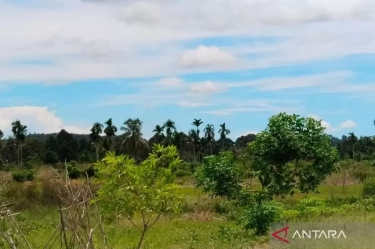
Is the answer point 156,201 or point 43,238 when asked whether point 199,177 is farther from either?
point 156,201

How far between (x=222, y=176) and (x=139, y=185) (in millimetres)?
11346

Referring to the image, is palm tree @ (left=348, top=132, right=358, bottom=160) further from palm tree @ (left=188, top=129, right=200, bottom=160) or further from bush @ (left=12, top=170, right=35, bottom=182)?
bush @ (left=12, top=170, right=35, bottom=182)

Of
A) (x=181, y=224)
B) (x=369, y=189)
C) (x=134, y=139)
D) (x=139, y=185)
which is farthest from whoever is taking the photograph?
(x=134, y=139)

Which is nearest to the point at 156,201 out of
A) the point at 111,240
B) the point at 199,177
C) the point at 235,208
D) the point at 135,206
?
the point at 135,206

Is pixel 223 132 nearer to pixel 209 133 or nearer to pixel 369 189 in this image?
pixel 209 133

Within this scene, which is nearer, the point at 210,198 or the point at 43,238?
the point at 43,238

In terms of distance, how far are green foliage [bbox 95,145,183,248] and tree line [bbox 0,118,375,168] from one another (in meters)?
38.6

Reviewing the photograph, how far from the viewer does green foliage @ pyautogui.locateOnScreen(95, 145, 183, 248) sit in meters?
7.37

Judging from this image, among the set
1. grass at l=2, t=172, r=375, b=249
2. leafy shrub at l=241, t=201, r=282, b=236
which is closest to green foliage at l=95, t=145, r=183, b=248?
grass at l=2, t=172, r=375, b=249

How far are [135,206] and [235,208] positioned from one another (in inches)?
424

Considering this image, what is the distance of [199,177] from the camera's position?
19625mm

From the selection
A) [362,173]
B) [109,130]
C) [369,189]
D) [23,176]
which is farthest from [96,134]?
[369,189]

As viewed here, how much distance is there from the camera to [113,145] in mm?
53531

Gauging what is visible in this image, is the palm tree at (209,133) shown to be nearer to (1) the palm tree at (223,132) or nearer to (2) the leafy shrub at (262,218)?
(1) the palm tree at (223,132)
